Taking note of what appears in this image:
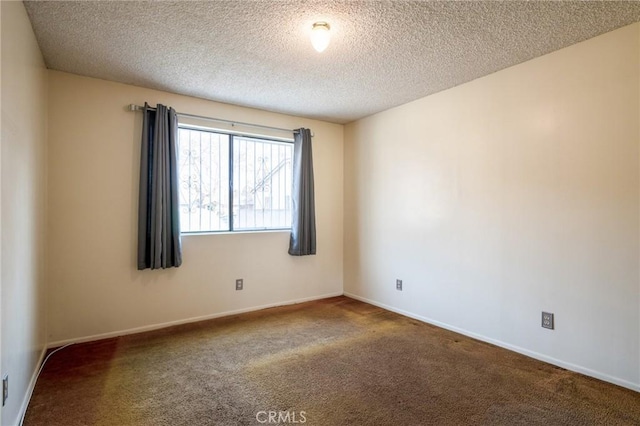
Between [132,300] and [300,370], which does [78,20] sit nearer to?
[132,300]

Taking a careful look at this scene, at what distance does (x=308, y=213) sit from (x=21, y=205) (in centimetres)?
287

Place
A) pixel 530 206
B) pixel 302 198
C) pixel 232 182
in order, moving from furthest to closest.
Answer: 1. pixel 302 198
2. pixel 232 182
3. pixel 530 206

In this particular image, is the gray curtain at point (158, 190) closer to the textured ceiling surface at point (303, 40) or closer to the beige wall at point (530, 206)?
the textured ceiling surface at point (303, 40)

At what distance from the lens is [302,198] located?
4348 mm

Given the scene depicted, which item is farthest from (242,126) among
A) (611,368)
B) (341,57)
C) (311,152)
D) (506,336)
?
(611,368)

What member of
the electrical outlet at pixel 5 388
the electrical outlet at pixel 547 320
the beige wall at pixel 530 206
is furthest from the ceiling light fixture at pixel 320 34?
the electrical outlet at pixel 547 320

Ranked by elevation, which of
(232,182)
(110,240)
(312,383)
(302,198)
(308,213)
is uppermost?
(232,182)

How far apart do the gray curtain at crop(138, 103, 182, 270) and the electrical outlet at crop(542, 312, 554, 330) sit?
133 inches

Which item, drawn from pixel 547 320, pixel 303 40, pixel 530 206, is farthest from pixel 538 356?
pixel 303 40

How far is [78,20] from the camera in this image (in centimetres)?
223

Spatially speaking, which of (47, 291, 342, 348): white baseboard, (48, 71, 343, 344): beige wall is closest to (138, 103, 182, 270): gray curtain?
(48, 71, 343, 344): beige wall

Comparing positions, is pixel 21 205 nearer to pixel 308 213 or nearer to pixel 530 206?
pixel 308 213

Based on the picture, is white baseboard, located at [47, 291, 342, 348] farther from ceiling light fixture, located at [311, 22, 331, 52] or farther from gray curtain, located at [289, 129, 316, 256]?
ceiling light fixture, located at [311, 22, 331, 52]

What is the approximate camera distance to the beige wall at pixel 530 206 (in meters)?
2.35
